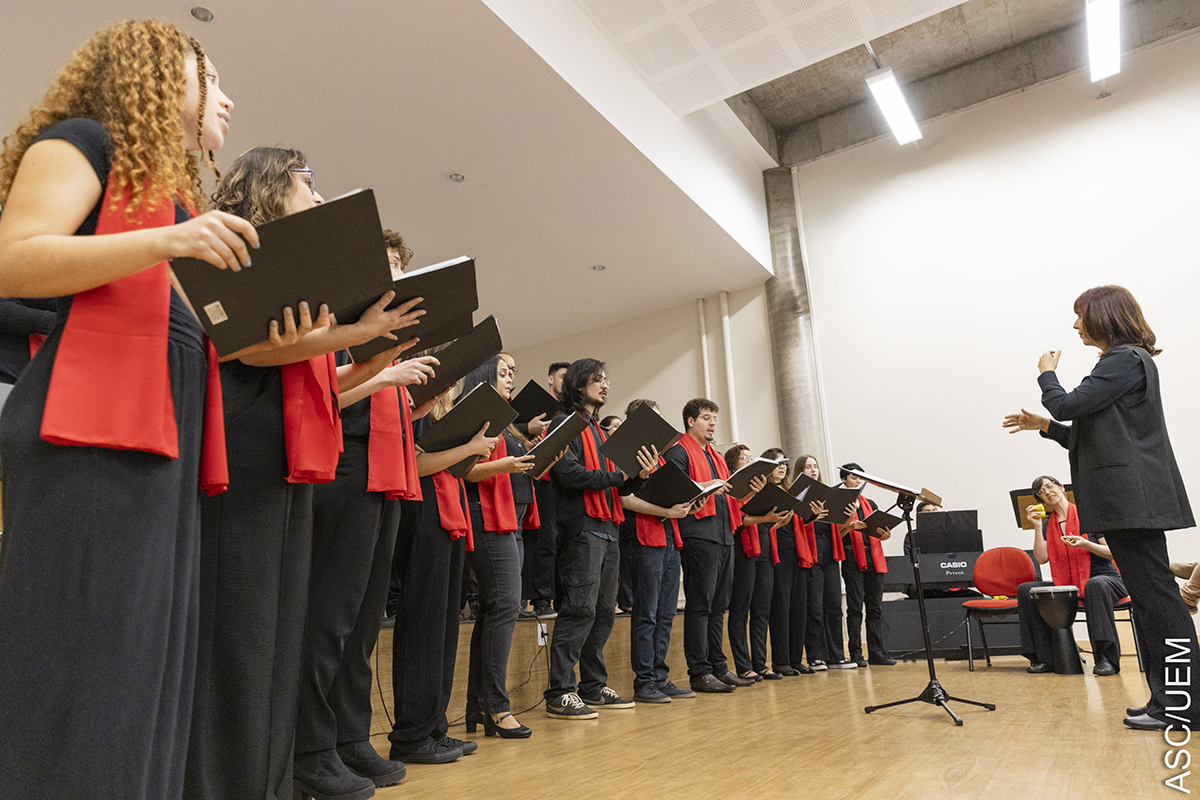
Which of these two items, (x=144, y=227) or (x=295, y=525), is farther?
(x=295, y=525)

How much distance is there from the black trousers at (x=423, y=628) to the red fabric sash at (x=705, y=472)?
194cm

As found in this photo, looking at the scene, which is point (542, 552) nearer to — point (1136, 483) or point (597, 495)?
point (597, 495)

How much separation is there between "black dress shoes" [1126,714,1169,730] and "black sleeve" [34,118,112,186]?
118 inches

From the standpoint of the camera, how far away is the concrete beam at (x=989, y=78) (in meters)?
6.58

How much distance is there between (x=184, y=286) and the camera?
3.45 ft

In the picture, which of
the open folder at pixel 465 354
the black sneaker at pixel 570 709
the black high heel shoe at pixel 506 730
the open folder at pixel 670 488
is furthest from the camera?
the open folder at pixel 670 488

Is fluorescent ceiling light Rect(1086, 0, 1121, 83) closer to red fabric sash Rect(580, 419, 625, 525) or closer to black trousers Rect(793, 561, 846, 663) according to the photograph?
black trousers Rect(793, 561, 846, 663)

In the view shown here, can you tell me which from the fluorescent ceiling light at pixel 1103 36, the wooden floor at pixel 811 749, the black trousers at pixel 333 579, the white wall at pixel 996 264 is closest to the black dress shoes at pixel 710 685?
the wooden floor at pixel 811 749

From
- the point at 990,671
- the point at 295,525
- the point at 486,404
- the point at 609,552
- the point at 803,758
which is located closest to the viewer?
the point at 295,525

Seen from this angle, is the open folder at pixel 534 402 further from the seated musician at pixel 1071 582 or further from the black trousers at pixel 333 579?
the seated musician at pixel 1071 582

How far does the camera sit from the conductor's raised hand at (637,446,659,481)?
3703 mm

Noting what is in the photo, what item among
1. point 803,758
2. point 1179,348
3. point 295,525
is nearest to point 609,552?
point 803,758

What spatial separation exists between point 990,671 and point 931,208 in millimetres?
4301

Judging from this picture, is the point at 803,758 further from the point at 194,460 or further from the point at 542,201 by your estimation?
the point at 542,201
